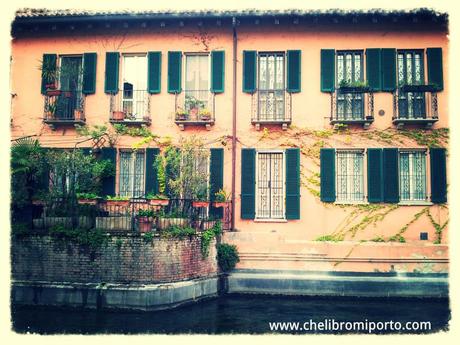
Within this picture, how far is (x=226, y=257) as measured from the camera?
→ 1261 cm

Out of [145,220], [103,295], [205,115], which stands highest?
[205,115]

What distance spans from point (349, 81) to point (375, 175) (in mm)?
3340

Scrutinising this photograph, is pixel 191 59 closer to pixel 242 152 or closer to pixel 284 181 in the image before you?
pixel 242 152

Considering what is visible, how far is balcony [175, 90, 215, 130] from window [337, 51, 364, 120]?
4453 millimetres

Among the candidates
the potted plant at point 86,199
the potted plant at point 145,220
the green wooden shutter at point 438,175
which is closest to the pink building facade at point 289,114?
the green wooden shutter at point 438,175

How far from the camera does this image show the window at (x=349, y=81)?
532 inches

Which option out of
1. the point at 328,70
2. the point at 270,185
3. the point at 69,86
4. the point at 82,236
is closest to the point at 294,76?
the point at 328,70

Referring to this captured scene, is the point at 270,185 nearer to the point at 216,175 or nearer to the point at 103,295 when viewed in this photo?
the point at 216,175

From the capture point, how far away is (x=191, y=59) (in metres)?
14.2

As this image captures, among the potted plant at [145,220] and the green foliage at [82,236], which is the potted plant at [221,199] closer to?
the potted plant at [145,220]

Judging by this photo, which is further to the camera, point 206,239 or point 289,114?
point 289,114

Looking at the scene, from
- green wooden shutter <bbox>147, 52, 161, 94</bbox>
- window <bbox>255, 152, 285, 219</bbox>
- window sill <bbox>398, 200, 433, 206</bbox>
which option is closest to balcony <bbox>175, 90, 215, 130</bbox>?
green wooden shutter <bbox>147, 52, 161, 94</bbox>

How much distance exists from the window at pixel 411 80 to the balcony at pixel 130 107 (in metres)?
8.82

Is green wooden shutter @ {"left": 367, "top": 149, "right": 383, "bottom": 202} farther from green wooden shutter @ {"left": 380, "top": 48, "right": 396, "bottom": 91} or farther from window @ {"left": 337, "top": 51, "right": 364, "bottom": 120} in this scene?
green wooden shutter @ {"left": 380, "top": 48, "right": 396, "bottom": 91}
